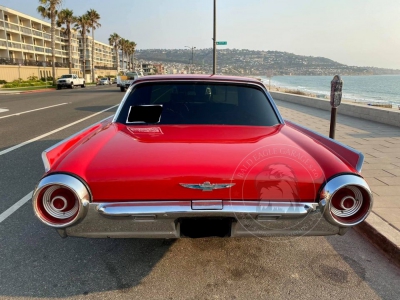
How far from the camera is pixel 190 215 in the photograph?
6.77 feet

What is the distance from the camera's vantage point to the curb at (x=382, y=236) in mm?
2851

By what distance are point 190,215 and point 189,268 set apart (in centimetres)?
83

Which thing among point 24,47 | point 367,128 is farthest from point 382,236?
point 24,47

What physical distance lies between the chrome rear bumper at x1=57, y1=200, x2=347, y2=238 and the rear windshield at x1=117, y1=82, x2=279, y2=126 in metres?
1.28

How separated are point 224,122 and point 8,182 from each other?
3.45 metres

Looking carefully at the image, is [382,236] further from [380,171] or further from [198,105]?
[380,171]

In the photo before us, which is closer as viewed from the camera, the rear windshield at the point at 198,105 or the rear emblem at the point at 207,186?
the rear emblem at the point at 207,186

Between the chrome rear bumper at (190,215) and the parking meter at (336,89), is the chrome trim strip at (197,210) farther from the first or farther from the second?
the parking meter at (336,89)

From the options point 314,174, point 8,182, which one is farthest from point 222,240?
point 8,182

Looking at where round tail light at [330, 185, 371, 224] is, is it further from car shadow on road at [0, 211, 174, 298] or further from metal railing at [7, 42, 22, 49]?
metal railing at [7, 42, 22, 49]

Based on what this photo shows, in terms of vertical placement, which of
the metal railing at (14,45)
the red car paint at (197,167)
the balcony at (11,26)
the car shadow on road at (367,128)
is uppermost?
the balcony at (11,26)

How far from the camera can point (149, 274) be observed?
2590 millimetres

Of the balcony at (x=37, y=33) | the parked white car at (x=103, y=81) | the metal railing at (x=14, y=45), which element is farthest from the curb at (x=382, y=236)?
the balcony at (x=37, y=33)

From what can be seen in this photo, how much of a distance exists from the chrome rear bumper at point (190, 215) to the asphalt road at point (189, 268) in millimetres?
530
